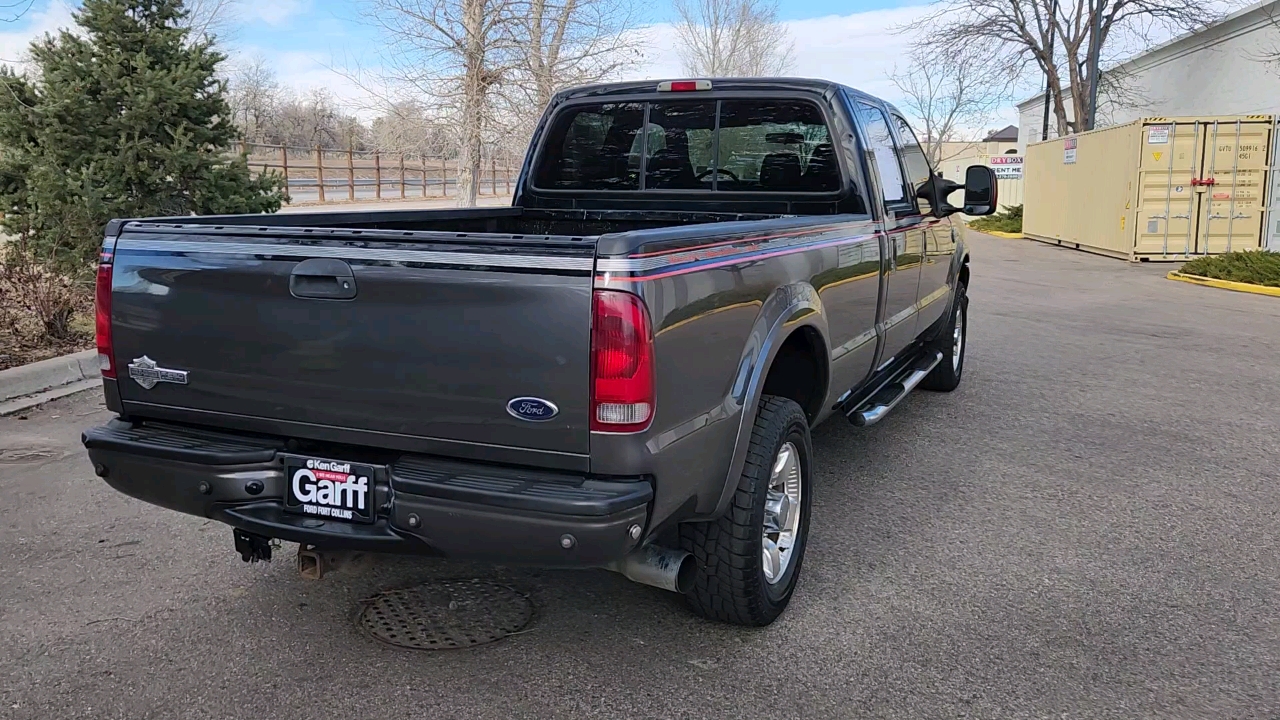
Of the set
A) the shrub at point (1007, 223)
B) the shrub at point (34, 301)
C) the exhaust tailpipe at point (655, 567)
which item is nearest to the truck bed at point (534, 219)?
the exhaust tailpipe at point (655, 567)

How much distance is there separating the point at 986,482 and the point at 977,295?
8.77 meters

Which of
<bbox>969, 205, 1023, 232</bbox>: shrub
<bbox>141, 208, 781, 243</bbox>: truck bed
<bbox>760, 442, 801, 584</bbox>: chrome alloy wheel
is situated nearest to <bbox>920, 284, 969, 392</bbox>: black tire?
<bbox>141, 208, 781, 243</bbox>: truck bed

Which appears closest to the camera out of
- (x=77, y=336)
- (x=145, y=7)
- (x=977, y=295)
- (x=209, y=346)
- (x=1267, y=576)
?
(x=209, y=346)

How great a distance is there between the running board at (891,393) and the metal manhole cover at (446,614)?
1.91 m

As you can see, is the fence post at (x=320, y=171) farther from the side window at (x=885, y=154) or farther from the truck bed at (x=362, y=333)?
the truck bed at (x=362, y=333)

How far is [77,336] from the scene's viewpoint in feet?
25.8

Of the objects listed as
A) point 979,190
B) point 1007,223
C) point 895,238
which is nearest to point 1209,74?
point 1007,223

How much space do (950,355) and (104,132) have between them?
7.66 metres

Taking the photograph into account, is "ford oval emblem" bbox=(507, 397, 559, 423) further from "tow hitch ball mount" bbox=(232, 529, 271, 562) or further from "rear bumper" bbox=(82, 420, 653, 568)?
"tow hitch ball mount" bbox=(232, 529, 271, 562)

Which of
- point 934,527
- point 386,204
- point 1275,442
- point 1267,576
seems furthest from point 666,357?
point 386,204

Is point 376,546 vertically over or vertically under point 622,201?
under

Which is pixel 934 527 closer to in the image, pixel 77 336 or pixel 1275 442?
pixel 1275 442

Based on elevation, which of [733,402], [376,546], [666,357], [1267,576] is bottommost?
[1267,576]

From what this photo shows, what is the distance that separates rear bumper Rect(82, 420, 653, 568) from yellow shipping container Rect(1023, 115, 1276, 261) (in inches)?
673
